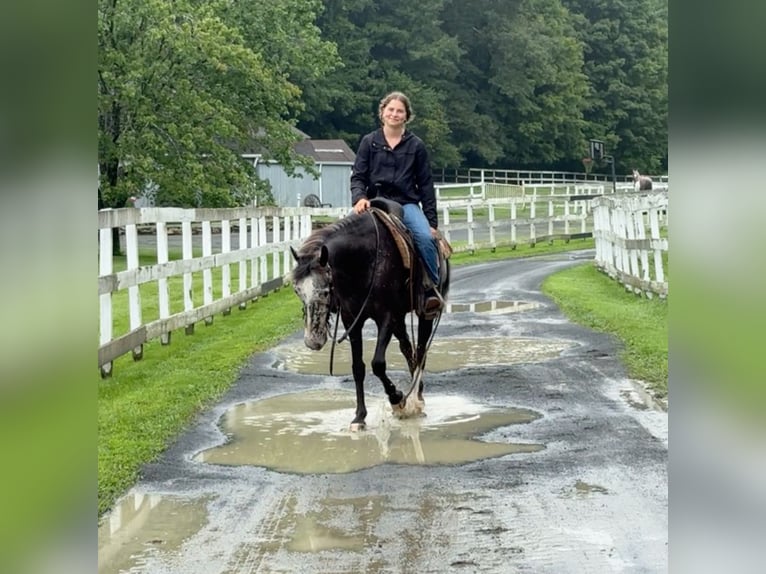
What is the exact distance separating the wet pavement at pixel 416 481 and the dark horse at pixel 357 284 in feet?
1.45

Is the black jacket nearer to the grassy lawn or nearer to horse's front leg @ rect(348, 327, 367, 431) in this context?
horse's front leg @ rect(348, 327, 367, 431)

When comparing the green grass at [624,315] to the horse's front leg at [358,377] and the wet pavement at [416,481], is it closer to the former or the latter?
the wet pavement at [416,481]

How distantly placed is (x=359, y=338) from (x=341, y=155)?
4716 cm

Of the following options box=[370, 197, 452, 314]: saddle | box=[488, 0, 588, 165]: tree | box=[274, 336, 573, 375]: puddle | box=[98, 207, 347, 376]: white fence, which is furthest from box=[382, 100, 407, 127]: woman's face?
box=[488, 0, 588, 165]: tree

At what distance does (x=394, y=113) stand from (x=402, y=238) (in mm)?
867

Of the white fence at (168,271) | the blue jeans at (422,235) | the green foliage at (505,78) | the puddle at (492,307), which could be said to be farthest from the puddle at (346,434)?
the green foliage at (505,78)

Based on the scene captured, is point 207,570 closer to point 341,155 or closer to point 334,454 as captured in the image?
point 334,454

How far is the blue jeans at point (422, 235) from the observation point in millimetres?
7500

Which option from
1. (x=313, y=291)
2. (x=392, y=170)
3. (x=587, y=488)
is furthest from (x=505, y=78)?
(x=587, y=488)

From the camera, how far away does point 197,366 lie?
964 cm

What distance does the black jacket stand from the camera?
24.5 feet

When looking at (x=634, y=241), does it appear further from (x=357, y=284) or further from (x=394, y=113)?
(x=357, y=284)

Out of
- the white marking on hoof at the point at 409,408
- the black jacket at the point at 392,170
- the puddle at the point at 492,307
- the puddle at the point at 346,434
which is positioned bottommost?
the puddle at the point at 346,434

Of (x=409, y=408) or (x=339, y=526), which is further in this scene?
(x=409, y=408)
